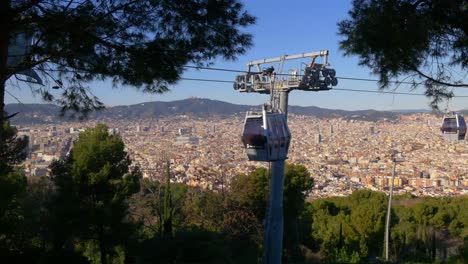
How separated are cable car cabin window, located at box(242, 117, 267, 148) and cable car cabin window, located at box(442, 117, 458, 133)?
139 inches

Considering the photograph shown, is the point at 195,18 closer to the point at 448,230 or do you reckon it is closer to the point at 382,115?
the point at 448,230

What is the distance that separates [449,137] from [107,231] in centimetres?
865

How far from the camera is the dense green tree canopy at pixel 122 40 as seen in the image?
424 centimetres

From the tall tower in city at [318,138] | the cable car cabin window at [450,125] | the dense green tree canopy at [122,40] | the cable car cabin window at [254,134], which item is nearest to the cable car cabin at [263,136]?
the cable car cabin window at [254,134]

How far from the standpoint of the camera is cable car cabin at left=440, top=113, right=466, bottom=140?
309 inches

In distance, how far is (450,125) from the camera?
7.91m

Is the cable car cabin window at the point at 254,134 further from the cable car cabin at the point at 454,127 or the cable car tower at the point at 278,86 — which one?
the cable car cabin at the point at 454,127

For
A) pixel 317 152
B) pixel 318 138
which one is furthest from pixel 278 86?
pixel 318 138

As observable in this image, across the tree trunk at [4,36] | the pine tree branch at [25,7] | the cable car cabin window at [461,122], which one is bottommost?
the cable car cabin window at [461,122]

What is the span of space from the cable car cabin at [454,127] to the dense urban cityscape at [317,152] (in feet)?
34.0

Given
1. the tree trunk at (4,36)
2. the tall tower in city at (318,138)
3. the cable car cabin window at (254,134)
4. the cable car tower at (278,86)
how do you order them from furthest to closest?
1. the tall tower in city at (318,138)
2. the cable car tower at (278,86)
3. the cable car cabin window at (254,134)
4. the tree trunk at (4,36)

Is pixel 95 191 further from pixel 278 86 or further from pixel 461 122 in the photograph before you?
pixel 461 122

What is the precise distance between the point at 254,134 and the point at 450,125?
11.9 ft

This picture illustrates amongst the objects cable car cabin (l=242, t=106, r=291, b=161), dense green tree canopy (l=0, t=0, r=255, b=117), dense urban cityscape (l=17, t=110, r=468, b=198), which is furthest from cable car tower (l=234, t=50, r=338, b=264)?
dense urban cityscape (l=17, t=110, r=468, b=198)
